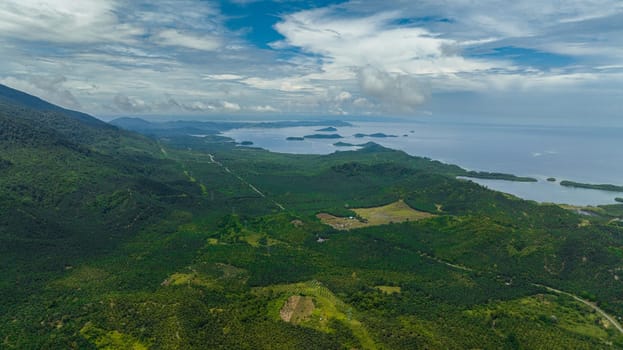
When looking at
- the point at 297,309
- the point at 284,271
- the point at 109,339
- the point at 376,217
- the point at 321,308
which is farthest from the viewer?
the point at 376,217

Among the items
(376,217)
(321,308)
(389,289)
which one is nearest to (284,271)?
(321,308)

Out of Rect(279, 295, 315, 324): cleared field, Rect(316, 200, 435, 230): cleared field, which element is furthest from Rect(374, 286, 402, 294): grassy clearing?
Rect(316, 200, 435, 230): cleared field

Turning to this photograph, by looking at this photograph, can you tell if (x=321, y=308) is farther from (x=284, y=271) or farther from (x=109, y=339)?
(x=109, y=339)

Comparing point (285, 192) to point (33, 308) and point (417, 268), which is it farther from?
point (33, 308)

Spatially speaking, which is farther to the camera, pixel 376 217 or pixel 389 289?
pixel 376 217

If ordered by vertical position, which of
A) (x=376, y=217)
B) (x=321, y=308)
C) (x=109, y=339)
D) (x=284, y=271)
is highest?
(x=321, y=308)
